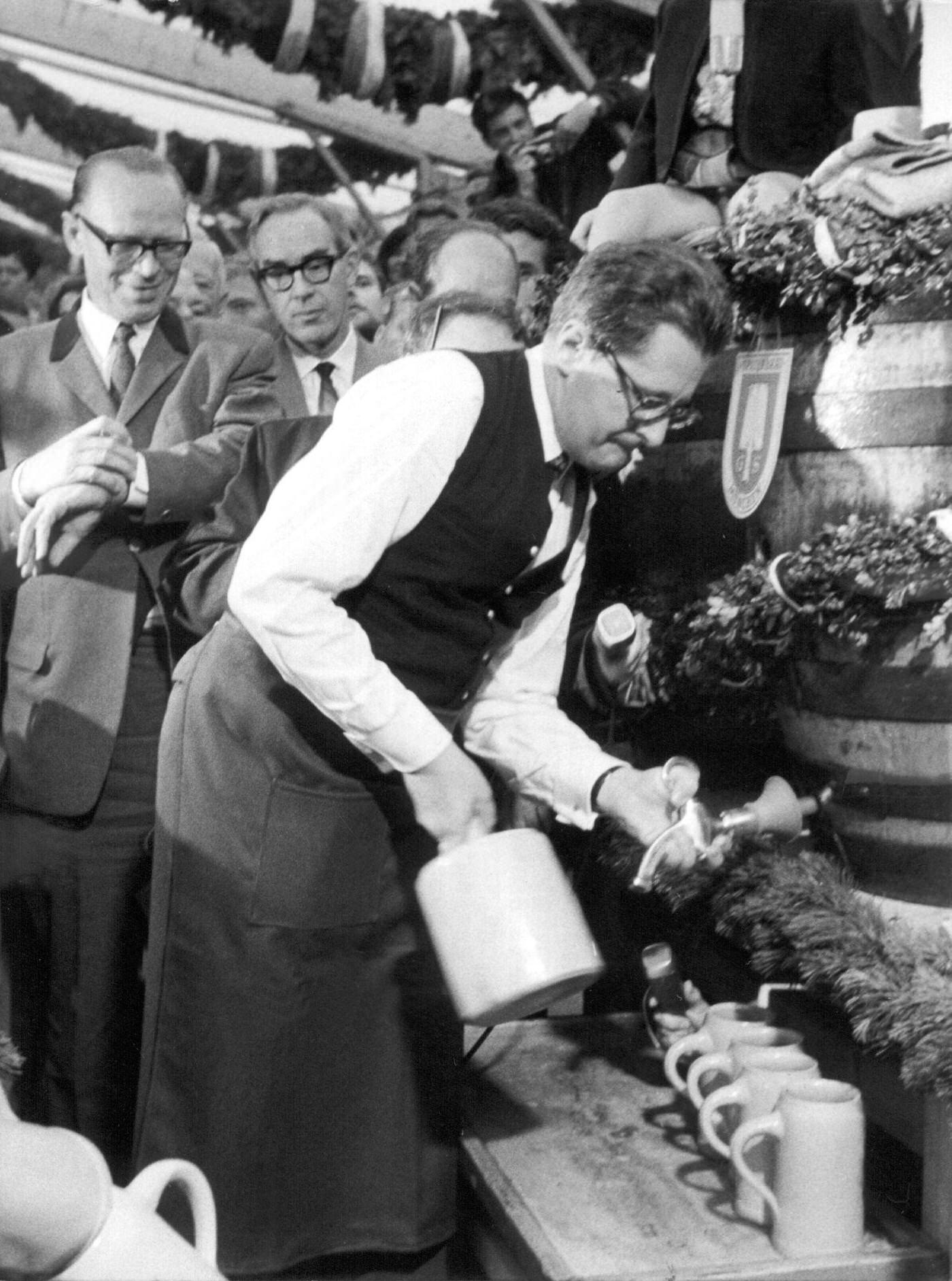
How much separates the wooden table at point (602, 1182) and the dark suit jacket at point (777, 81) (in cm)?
100

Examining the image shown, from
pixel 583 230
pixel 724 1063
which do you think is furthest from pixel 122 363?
pixel 724 1063

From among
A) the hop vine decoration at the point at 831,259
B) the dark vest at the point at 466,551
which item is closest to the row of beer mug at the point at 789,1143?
the dark vest at the point at 466,551

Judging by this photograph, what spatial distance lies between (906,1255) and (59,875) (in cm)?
90

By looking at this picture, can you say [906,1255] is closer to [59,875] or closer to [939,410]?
→ [939,410]

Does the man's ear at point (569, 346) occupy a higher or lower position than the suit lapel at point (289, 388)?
higher

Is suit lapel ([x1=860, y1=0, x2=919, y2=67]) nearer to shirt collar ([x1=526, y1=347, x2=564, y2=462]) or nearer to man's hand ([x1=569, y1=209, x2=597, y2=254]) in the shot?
man's hand ([x1=569, y1=209, x2=597, y2=254])

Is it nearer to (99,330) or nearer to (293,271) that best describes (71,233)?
(99,330)

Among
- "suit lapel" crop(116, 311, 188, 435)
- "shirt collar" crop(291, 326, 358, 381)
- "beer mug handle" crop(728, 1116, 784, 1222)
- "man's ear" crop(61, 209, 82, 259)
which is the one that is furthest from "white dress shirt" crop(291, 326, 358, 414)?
"beer mug handle" crop(728, 1116, 784, 1222)

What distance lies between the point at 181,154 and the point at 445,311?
0.31 metres

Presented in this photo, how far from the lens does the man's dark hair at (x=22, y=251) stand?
54.9 inches

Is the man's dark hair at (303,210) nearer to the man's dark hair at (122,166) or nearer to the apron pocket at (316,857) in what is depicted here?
the man's dark hair at (122,166)

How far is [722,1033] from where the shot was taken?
1.37 meters

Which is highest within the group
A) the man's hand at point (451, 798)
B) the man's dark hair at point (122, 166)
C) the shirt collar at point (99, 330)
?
the man's dark hair at point (122, 166)

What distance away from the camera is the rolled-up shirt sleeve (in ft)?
3.84
